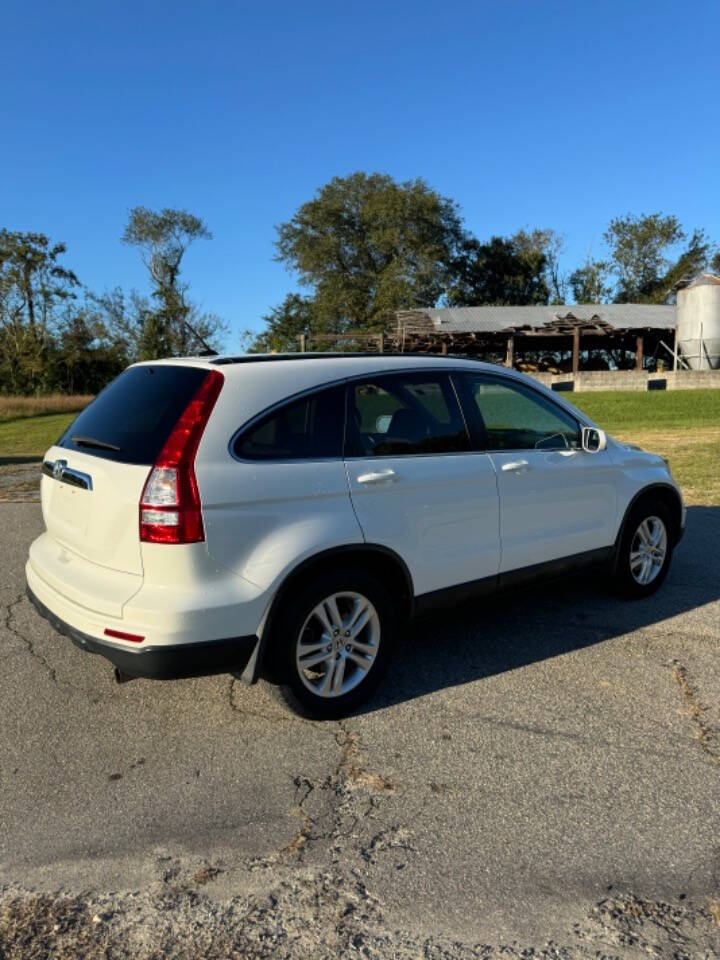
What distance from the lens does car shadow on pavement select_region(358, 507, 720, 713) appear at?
4148mm

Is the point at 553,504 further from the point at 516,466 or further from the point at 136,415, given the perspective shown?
the point at 136,415

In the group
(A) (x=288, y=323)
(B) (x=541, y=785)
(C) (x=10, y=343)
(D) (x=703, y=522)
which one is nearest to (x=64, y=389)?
(C) (x=10, y=343)

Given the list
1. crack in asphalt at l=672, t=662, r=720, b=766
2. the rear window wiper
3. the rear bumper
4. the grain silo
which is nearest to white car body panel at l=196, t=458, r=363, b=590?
the rear bumper

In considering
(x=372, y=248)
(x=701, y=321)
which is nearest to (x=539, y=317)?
(x=701, y=321)

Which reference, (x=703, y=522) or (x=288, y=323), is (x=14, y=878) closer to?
(x=703, y=522)

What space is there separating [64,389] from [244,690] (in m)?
50.7

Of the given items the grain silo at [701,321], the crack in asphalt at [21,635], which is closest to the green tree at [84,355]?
the grain silo at [701,321]

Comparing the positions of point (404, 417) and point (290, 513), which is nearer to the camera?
point (290, 513)

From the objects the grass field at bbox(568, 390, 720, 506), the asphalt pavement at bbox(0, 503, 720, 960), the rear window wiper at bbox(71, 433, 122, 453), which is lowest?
the grass field at bbox(568, 390, 720, 506)

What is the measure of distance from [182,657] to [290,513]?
0.75m

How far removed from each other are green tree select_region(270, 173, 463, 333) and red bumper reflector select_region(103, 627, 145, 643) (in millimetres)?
53236

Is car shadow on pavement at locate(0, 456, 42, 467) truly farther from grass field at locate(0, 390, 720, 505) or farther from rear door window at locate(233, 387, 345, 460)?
rear door window at locate(233, 387, 345, 460)

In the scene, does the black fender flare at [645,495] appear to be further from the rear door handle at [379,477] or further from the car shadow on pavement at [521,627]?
the rear door handle at [379,477]

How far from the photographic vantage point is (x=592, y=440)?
4816mm
